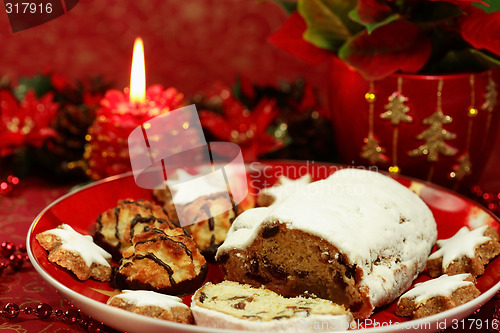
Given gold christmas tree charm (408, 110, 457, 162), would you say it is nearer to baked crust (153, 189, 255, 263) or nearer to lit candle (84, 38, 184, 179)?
baked crust (153, 189, 255, 263)

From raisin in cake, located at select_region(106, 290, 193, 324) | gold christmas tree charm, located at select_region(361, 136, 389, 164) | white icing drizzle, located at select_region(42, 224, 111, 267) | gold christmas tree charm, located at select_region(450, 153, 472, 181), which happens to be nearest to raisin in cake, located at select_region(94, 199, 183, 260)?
white icing drizzle, located at select_region(42, 224, 111, 267)

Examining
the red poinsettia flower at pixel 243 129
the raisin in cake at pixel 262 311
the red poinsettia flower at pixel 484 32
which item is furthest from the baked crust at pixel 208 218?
the red poinsettia flower at pixel 484 32

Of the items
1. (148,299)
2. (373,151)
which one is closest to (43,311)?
(148,299)

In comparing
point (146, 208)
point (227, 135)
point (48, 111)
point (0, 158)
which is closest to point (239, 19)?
point (227, 135)

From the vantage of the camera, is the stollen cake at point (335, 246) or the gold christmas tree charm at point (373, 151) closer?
the stollen cake at point (335, 246)

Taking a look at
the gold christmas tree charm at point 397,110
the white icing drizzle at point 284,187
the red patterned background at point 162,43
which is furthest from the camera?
the red patterned background at point 162,43

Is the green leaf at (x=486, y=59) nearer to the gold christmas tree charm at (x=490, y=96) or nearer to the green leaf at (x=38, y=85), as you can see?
the gold christmas tree charm at (x=490, y=96)

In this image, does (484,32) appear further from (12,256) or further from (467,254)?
(12,256)

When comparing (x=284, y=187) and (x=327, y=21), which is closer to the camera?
(x=284, y=187)
